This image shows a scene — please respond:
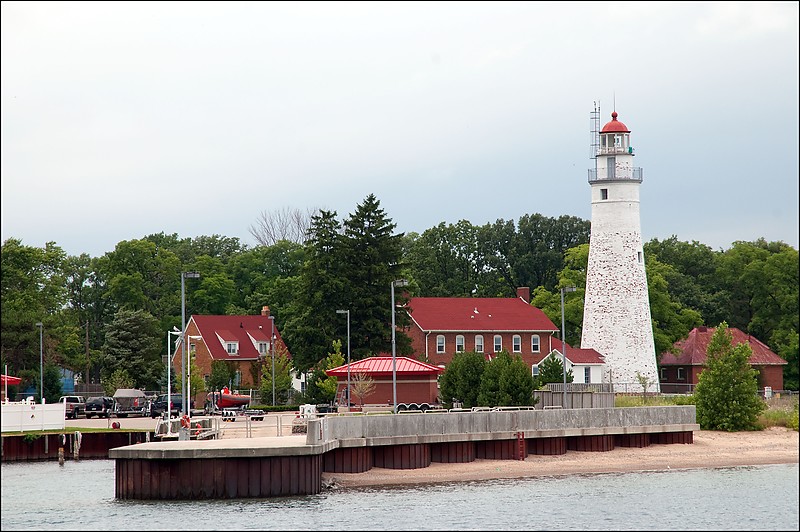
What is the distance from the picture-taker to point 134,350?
113 metres

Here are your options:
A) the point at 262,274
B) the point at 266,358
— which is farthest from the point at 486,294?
the point at 266,358

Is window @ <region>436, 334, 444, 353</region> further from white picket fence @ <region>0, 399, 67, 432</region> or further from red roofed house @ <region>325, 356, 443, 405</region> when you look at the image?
white picket fence @ <region>0, 399, 67, 432</region>

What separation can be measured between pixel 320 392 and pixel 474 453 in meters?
37.0

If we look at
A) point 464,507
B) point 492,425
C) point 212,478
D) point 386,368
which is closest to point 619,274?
point 386,368

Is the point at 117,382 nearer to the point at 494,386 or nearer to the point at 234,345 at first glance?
the point at 234,345

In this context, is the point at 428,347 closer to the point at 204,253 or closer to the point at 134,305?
the point at 134,305

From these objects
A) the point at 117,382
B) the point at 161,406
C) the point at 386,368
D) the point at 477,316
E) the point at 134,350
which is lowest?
Answer: the point at 161,406

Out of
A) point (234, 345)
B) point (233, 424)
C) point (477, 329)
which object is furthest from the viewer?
point (234, 345)

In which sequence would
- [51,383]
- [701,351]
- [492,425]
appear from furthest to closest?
[701,351]
[51,383]
[492,425]

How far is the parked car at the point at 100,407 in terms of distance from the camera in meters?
83.8

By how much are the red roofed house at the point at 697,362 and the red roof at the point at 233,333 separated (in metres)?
32.4

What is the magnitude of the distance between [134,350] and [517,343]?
1325 inches

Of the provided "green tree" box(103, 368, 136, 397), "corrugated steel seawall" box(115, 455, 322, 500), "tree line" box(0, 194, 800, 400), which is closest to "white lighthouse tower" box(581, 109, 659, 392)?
"tree line" box(0, 194, 800, 400)

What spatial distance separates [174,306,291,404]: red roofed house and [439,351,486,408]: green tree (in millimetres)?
37798
